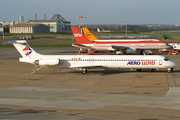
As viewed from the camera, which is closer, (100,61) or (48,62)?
(48,62)

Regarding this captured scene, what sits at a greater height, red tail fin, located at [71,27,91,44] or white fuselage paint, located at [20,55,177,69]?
red tail fin, located at [71,27,91,44]

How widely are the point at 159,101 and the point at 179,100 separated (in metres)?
1.92

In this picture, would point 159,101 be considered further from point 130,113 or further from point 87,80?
point 87,80

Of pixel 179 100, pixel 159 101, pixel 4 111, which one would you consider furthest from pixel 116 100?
pixel 4 111

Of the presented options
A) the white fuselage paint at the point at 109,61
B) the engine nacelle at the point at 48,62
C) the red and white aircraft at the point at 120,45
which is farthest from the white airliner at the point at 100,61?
the red and white aircraft at the point at 120,45

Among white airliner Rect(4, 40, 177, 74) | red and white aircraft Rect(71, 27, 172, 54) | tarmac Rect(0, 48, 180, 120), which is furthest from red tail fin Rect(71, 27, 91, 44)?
white airliner Rect(4, 40, 177, 74)

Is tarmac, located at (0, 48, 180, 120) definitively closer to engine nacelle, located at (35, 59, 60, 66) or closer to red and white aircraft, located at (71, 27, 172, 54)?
engine nacelle, located at (35, 59, 60, 66)

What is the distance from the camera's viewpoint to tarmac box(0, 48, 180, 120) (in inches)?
803

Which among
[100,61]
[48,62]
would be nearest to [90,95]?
[100,61]

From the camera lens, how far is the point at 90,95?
2788 centimetres

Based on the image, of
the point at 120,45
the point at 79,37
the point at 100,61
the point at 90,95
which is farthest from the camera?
the point at 120,45

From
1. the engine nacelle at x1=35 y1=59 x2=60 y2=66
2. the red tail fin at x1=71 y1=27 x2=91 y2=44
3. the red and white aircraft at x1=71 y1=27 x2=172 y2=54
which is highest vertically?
the red tail fin at x1=71 y1=27 x2=91 y2=44

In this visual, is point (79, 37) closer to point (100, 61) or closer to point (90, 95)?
point (100, 61)

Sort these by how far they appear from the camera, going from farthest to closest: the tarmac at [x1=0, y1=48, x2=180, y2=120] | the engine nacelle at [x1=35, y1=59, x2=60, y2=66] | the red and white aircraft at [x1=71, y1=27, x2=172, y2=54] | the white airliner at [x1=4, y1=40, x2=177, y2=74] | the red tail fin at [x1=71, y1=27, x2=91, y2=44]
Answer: the red and white aircraft at [x1=71, y1=27, x2=172, y2=54] < the red tail fin at [x1=71, y1=27, x2=91, y2=44] < the white airliner at [x1=4, y1=40, x2=177, y2=74] < the engine nacelle at [x1=35, y1=59, x2=60, y2=66] < the tarmac at [x1=0, y1=48, x2=180, y2=120]
